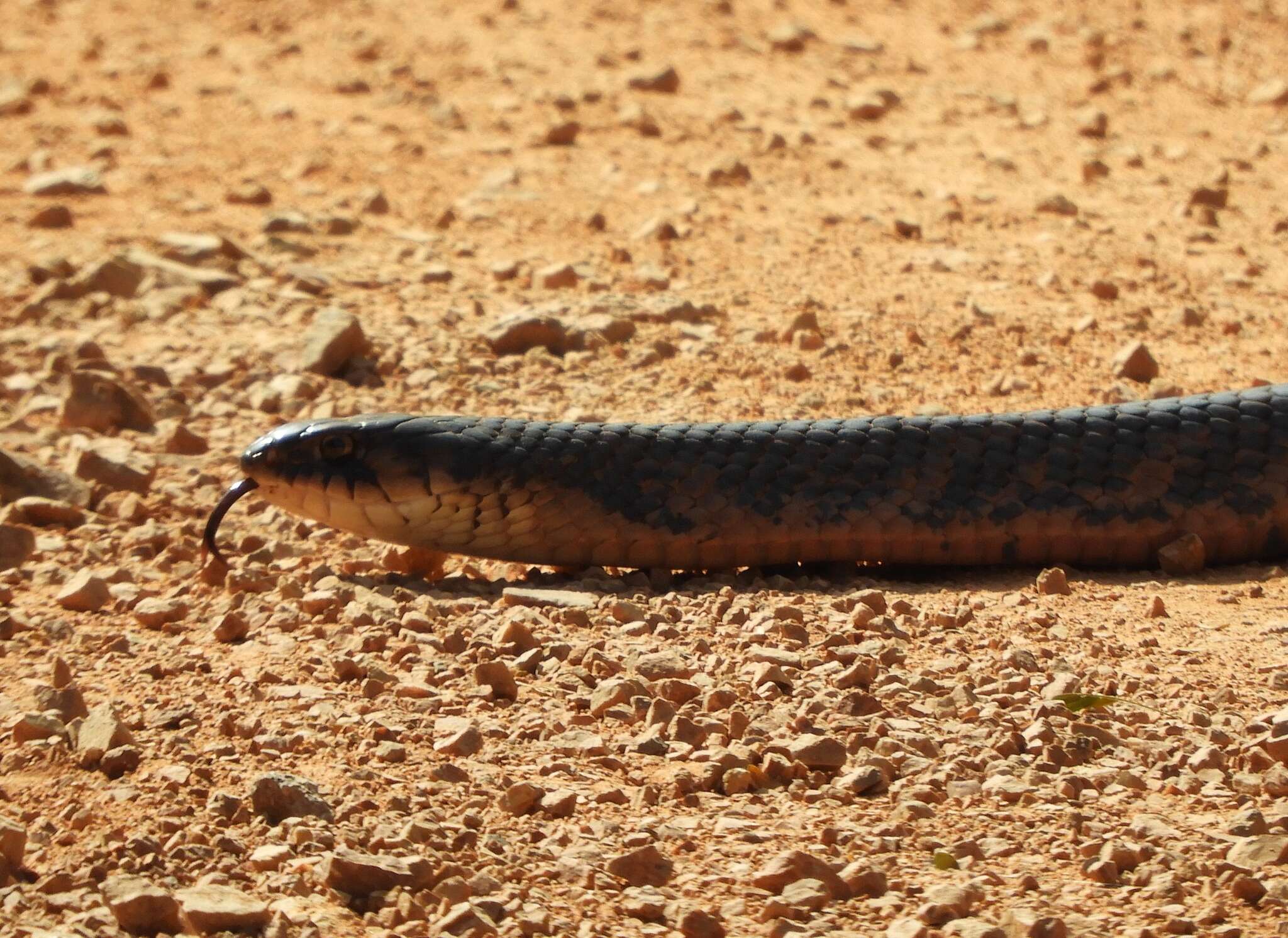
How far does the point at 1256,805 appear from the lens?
11.1ft

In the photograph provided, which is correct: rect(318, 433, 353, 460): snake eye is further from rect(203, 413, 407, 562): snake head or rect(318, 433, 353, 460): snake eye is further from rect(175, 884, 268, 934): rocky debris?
rect(175, 884, 268, 934): rocky debris

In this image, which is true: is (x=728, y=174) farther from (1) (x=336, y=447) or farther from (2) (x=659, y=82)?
(1) (x=336, y=447)

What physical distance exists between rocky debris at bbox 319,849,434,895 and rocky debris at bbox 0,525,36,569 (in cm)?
219

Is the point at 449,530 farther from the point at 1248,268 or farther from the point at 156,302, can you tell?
the point at 1248,268

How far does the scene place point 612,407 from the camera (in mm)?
5840

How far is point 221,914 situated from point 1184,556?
110 inches

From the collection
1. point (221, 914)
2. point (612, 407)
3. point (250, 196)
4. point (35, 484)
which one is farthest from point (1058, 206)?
point (221, 914)

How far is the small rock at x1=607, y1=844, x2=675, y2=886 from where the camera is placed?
3221 millimetres

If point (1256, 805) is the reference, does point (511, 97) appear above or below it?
above

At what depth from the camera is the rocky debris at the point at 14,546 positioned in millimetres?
4969

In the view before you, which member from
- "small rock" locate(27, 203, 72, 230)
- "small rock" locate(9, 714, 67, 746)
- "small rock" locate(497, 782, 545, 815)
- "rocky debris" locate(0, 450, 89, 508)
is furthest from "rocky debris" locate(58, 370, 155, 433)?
"small rock" locate(497, 782, 545, 815)

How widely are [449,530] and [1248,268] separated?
3.64 metres

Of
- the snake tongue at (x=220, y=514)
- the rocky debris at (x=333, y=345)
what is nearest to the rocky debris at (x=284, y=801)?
the snake tongue at (x=220, y=514)

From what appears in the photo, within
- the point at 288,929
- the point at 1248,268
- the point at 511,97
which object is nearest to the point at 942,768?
the point at 288,929
